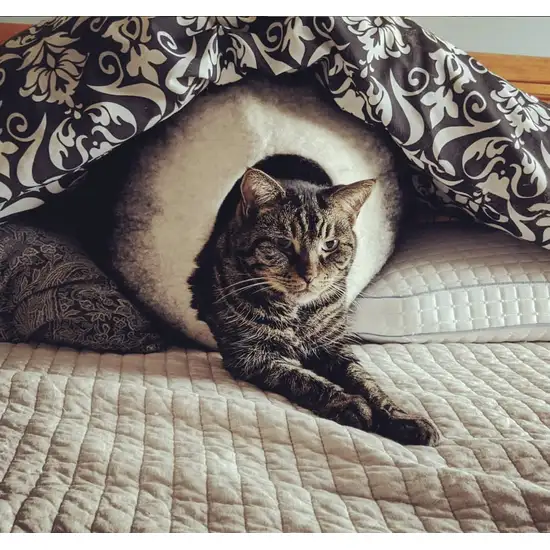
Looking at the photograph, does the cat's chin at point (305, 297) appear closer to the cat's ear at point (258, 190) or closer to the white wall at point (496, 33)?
the cat's ear at point (258, 190)

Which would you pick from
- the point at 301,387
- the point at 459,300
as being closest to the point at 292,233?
the point at 301,387

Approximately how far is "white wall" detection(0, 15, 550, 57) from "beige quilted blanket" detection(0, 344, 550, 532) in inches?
31.1

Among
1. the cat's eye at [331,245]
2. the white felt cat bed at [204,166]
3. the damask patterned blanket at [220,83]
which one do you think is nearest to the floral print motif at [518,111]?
the damask patterned blanket at [220,83]

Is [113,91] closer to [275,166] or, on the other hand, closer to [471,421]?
[275,166]

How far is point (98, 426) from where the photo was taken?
867 mm

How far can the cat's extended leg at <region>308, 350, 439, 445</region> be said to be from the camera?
35.1 inches

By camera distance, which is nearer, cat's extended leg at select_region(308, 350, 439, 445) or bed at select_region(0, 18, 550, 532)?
bed at select_region(0, 18, 550, 532)

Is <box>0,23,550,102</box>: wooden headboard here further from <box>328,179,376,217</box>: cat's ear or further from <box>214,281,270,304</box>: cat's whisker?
<box>214,281,270,304</box>: cat's whisker

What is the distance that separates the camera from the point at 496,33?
152cm

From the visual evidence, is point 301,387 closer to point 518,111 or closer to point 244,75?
point 244,75

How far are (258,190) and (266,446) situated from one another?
43 centimetres

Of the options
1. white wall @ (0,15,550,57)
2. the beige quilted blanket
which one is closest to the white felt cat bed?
the beige quilted blanket

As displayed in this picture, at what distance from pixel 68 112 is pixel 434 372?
75 cm

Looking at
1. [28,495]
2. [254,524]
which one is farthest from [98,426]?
[254,524]
